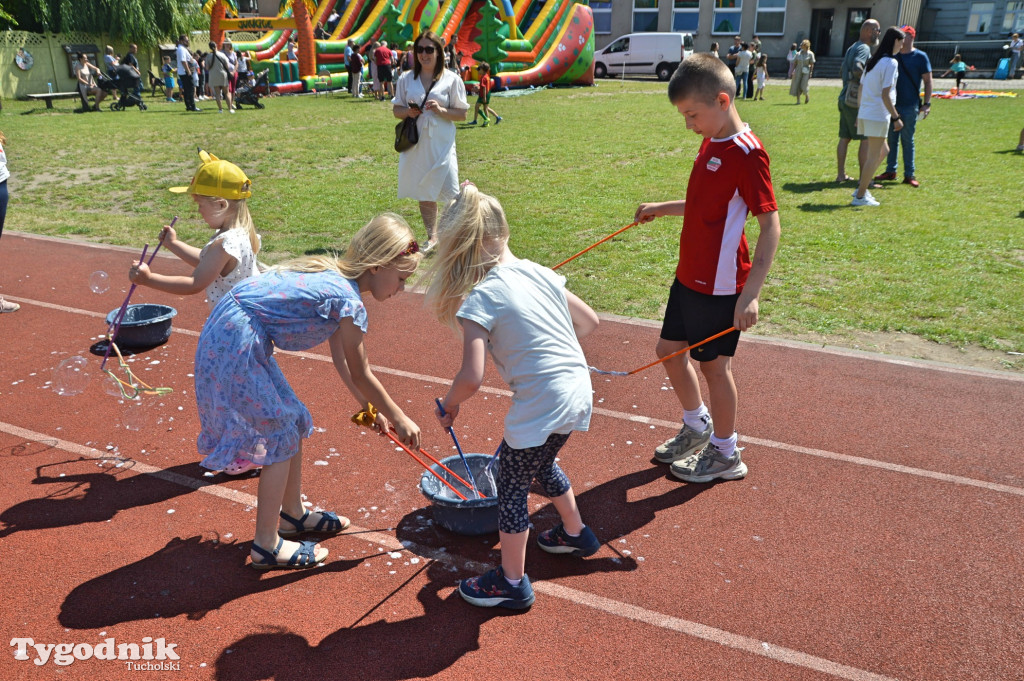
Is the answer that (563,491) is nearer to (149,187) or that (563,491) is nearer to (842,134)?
(842,134)

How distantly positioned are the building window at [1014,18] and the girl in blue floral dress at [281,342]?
49.1m

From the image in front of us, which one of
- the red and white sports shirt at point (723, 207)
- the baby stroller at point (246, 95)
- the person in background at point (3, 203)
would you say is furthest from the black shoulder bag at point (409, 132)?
the baby stroller at point (246, 95)

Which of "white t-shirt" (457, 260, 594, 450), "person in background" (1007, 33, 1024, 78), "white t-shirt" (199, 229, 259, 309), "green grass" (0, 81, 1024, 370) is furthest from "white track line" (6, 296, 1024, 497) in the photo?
"person in background" (1007, 33, 1024, 78)

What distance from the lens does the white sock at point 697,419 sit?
439cm

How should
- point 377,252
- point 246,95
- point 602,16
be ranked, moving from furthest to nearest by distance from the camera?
point 602,16 < point 246,95 < point 377,252

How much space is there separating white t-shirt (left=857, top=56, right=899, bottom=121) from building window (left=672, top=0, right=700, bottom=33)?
38.8 m

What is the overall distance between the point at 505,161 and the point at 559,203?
388cm

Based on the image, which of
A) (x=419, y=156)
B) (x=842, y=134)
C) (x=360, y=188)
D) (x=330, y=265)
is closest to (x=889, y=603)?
(x=330, y=265)

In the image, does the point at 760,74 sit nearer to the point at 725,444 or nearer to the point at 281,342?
the point at 725,444

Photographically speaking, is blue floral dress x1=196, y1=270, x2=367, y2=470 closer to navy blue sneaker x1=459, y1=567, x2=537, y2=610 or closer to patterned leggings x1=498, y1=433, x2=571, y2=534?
patterned leggings x1=498, y1=433, x2=571, y2=534

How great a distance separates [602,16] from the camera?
155 ft

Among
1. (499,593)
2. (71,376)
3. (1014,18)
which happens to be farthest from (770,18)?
(499,593)

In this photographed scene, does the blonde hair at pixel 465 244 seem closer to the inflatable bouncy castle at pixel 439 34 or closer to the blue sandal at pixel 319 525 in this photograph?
the blue sandal at pixel 319 525

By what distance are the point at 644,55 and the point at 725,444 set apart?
35.2 metres
